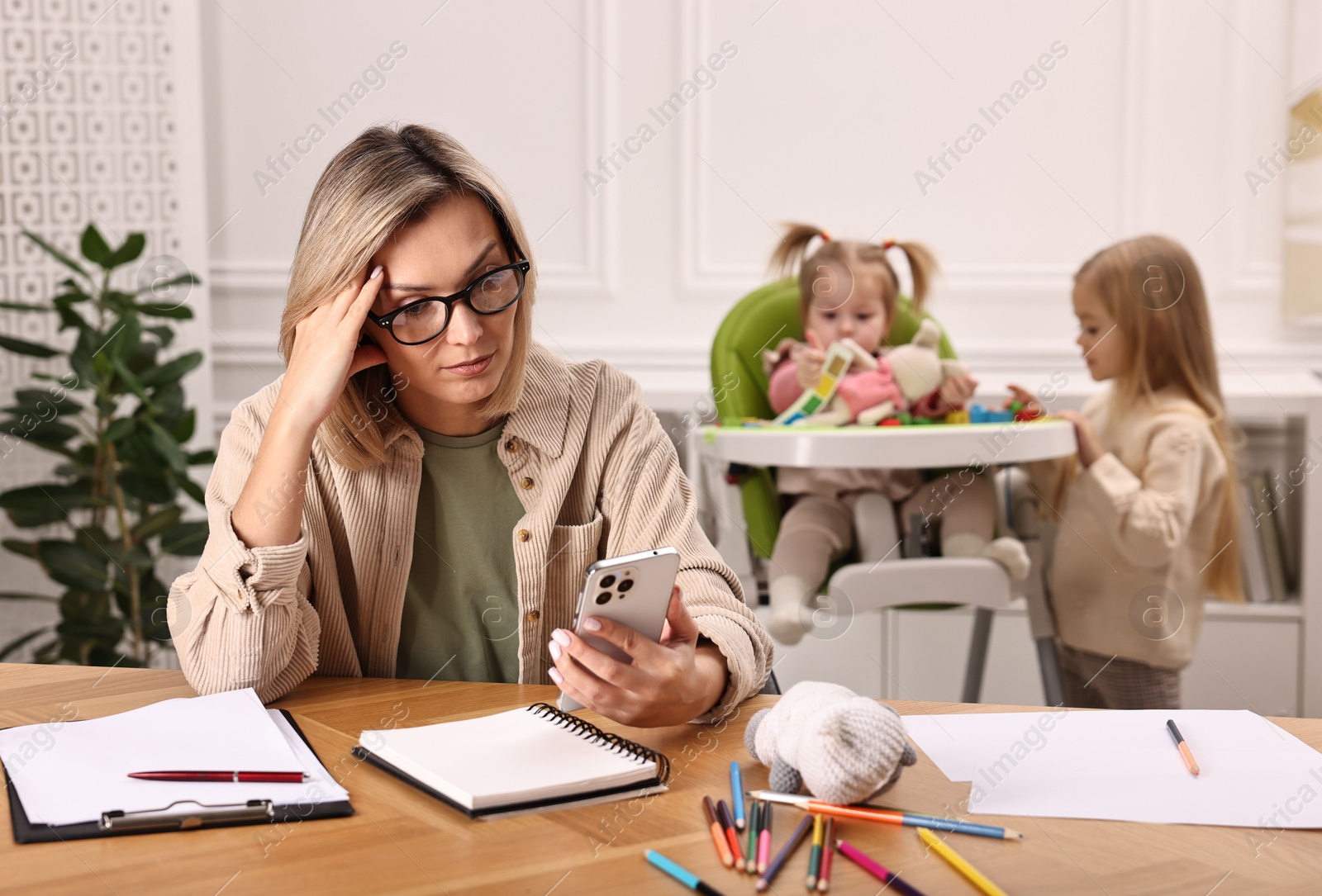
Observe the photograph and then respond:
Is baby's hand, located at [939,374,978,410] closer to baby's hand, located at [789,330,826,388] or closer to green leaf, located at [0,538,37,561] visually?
baby's hand, located at [789,330,826,388]

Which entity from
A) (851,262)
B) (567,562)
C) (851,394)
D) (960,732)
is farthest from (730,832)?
(851,262)

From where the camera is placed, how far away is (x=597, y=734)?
0.94 meters

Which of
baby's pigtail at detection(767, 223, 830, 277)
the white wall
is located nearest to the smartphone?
baby's pigtail at detection(767, 223, 830, 277)

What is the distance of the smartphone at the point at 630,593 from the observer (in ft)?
2.85

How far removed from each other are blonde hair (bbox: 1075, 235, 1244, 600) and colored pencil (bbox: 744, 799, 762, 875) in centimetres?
180

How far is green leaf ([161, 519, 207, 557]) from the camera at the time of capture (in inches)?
105

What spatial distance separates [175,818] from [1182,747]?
796mm

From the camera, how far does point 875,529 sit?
228 cm

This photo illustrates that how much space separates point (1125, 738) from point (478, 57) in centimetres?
271

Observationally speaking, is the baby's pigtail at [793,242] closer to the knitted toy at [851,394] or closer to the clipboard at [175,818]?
the knitted toy at [851,394]

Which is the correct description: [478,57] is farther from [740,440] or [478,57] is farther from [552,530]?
[552,530]

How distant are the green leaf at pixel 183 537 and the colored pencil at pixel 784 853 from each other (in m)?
2.22

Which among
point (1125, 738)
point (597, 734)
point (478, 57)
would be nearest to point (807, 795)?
point (597, 734)

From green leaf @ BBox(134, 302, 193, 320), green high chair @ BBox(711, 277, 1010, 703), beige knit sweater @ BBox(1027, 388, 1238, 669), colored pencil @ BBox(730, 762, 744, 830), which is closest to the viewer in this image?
colored pencil @ BBox(730, 762, 744, 830)
